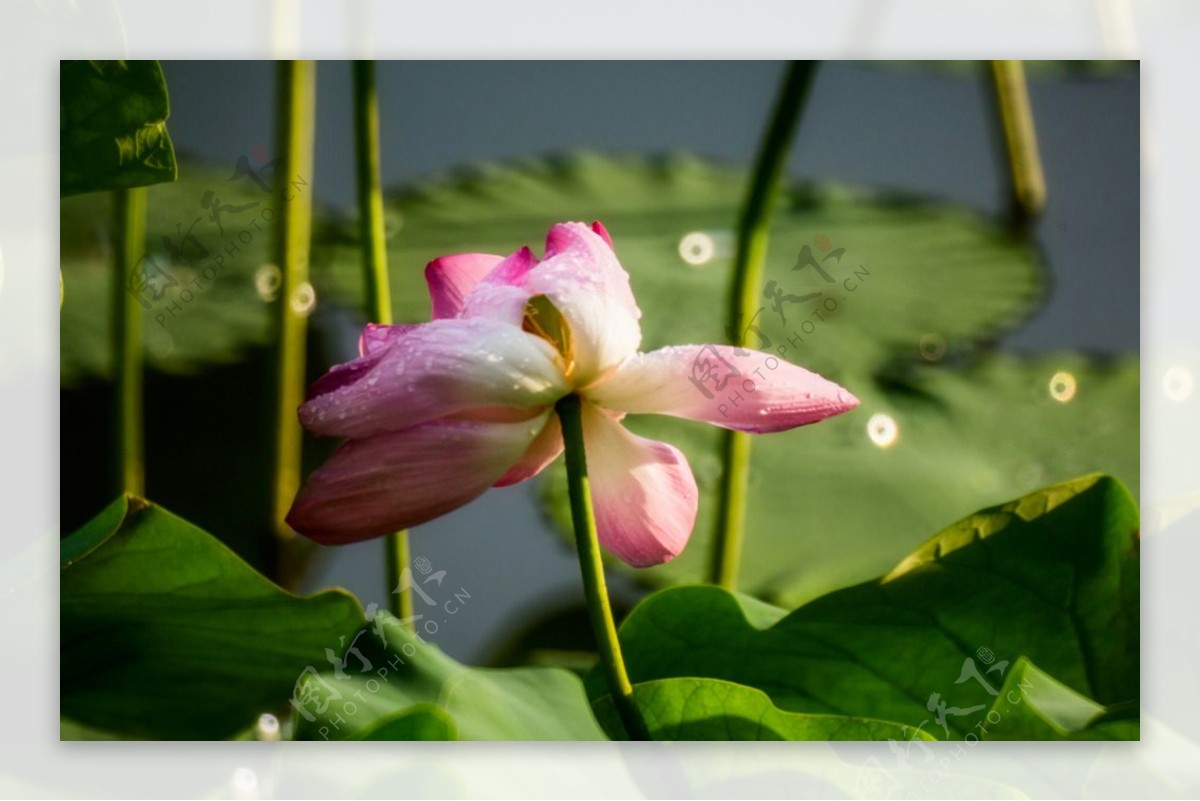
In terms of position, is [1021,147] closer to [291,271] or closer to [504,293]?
[504,293]

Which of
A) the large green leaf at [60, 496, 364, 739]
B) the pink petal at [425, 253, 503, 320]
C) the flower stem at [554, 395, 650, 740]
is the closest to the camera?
the flower stem at [554, 395, 650, 740]

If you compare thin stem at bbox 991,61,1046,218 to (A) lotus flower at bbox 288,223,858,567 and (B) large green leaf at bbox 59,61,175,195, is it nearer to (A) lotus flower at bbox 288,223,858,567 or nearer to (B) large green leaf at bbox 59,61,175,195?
(A) lotus flower at bbox 288,223,858,567

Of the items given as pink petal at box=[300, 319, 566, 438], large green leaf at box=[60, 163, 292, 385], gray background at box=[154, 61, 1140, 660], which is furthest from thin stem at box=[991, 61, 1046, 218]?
large green leaf at box=[60, 163, 292, 385]

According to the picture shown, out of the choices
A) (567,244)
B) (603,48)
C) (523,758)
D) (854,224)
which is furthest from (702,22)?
(523,758)

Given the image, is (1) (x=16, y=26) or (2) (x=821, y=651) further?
(1) (x=16, y=26)

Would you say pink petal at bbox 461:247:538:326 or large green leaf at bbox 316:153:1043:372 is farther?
large green leaf at bbox 316:153:1043:372

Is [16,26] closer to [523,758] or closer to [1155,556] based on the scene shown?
[523,758]

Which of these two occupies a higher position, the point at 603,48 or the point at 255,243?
the point at 603,48
